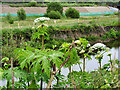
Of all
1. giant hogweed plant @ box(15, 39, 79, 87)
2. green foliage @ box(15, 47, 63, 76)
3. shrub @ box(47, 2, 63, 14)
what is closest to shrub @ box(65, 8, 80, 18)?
shrub @ box(47, 2, 63, 14)

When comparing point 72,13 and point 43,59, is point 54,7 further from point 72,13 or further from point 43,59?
point 43,59

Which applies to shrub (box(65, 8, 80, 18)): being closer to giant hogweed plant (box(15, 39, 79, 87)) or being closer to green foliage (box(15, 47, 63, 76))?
giant hogweed plant (box(15, 39, 79, 87))

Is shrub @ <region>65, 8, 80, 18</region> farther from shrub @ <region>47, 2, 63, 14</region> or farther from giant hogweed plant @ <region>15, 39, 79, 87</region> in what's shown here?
giant hogweed plant @ <region>15, 39, 79, 87</region>

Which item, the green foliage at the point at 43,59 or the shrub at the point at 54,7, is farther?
the shrub at the point at 54,7

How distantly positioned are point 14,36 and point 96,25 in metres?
3.73

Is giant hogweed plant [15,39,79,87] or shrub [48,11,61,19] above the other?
giant hogweed plant [15,39,79,87]

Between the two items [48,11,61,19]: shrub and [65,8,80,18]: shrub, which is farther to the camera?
[65,8,80,18]: shrub

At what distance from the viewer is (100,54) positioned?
1300 mm

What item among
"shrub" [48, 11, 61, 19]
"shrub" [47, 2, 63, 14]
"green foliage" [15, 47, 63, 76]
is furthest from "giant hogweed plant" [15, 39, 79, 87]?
"shrub" [47, 2, 63, 14]

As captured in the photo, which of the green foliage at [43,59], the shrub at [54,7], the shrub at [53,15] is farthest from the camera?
the shrub at [54,7]

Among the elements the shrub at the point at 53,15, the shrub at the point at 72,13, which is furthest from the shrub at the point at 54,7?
the shrub at the point at 53,15

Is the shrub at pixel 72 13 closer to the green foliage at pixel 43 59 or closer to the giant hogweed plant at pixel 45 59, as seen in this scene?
the giant hogweed plant at pixel 45 59

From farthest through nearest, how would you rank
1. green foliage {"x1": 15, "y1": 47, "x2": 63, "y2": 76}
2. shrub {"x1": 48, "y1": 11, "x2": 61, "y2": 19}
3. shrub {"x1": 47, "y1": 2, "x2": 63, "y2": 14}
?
shrub {"x1": 47, "y1": 2, "x2": 63, "y2": 14}, shrub {"x1": 48, "y1": 11, "x2": 61, "y2": 19}, green foliage {"x1": 15, "y1": 47, "x2": 63, "y2": 76}

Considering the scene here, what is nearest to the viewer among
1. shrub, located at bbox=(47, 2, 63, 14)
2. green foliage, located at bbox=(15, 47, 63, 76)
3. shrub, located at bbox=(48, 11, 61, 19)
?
green foliage, located at bbox=(15, 47, 63, 76)
